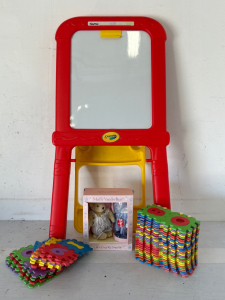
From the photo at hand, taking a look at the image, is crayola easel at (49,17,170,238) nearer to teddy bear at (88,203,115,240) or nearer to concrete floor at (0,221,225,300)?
teddy bear at (88,203,115,240)

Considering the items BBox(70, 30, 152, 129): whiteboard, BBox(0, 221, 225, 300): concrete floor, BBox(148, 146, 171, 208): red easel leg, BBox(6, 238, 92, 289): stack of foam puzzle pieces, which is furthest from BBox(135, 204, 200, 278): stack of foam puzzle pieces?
BBox(70, 30, 152, 129): whiteboard

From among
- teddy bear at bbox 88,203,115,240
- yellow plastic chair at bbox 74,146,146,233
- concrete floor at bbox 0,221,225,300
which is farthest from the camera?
yellow plastic chair at bbox 74,146,146,233

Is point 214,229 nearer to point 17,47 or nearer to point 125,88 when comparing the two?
point 125,88

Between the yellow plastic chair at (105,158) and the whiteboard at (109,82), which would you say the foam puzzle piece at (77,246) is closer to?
the yellow plastic chair at (105,158)

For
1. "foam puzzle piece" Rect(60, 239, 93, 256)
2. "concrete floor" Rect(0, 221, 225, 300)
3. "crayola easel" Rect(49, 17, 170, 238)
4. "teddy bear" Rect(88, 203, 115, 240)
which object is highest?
"crayola easel" Rect(49, 17, 170, 238)

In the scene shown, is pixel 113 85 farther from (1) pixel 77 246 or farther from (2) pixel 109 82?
(1) pixel 77 246

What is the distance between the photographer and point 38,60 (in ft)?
4.15

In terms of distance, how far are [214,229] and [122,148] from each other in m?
0.61

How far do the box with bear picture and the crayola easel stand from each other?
0.57ft

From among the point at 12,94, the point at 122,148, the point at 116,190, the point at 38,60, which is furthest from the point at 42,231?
the point at 38,60

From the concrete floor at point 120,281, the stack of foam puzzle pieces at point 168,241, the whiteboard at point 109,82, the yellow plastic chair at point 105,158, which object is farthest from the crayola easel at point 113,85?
the concrete floor at point 120,281

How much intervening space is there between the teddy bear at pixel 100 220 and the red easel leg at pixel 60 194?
4.6 inches

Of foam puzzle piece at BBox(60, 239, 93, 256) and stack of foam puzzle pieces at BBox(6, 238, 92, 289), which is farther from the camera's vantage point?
foam puzzle piece at BBox(60, 239, 93, 256)

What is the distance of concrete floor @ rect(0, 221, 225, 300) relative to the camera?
834mm
